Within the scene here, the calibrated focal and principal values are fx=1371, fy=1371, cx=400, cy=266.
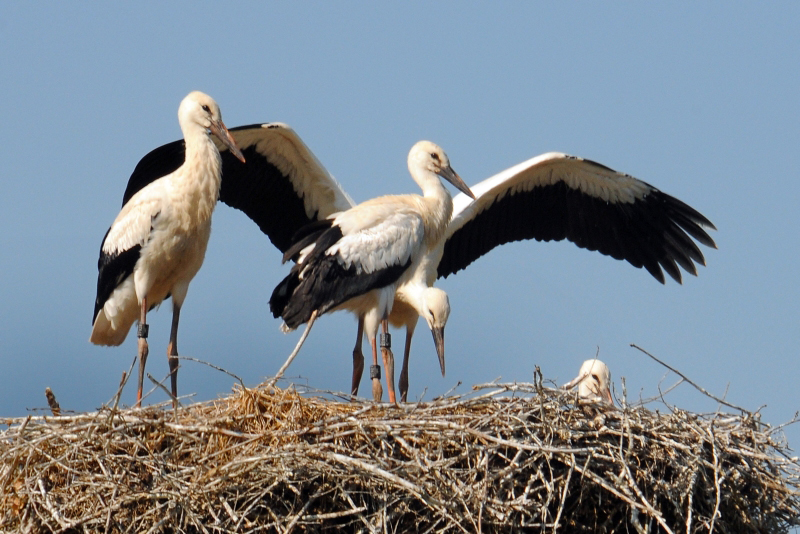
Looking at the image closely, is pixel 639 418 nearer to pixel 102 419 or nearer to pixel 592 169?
pixel 102 419

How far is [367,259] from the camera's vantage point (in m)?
8.08

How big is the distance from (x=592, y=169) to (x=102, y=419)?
4.53 metres

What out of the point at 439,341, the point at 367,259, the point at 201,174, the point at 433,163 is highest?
the point at 433,163

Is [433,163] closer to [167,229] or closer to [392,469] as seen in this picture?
[167,229]

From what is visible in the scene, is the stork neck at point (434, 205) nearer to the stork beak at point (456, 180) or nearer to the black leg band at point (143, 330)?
the stork beak at point (456, 180)

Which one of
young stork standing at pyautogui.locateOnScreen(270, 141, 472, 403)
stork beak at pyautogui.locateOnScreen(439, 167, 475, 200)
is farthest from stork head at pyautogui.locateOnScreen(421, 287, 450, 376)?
stork beak at pyautogui.locateOnScreen(439, 167, 475, 200)

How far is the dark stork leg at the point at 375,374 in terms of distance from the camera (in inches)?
328

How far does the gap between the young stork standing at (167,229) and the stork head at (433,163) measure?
138cm

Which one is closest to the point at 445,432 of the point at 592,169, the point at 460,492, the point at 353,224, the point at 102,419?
the point at 460,492

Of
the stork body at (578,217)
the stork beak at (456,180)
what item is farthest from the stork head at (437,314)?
the stork body at (578,217)

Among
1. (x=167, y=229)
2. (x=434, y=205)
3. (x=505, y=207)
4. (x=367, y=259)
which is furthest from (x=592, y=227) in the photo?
(x=167, y=229)

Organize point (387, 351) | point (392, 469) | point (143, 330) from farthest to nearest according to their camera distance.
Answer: point (387, 351), point (143, 330), point (392, 469)

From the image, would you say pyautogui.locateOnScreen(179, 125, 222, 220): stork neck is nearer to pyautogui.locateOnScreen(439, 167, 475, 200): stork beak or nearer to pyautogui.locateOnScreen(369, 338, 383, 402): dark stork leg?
pyautogui.locateOnScreen(369, 338, 383, 402): dark stork leg

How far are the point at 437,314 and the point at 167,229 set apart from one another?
5.54ft
